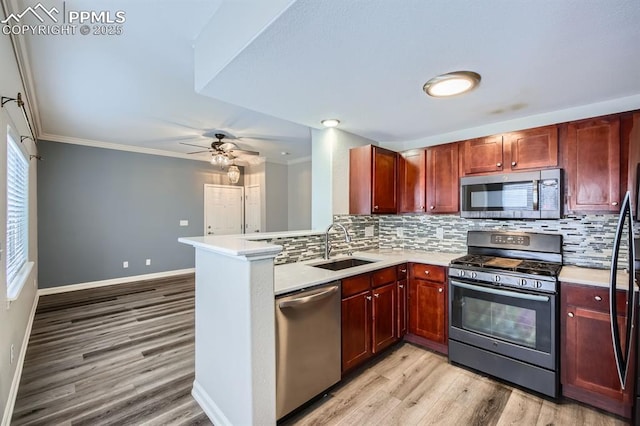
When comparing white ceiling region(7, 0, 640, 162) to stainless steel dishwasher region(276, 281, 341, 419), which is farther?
stainless steel dishwasher region(276, 281, 341, 419)

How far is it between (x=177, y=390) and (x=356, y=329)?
150cm

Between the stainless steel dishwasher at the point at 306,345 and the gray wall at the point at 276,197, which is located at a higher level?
the gray wall at the point at 276,197

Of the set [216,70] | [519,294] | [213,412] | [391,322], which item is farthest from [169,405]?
[519,294]

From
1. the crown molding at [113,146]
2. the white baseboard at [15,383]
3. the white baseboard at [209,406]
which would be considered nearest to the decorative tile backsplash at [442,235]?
the white baseboard at [209,406]

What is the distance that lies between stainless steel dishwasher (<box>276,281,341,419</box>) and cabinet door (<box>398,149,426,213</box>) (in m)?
1.60

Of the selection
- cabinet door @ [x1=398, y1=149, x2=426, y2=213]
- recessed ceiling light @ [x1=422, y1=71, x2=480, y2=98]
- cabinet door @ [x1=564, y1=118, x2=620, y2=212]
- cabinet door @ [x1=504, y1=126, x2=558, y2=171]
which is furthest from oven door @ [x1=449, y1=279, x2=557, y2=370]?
recessed ceiling light @ [x1=422, y1=71, x2=480, y2=98]

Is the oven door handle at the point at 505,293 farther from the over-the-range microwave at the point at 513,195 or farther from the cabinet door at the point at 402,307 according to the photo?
the over-the-range microwave at the point at 513,195

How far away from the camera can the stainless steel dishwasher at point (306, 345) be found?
1.77 metres

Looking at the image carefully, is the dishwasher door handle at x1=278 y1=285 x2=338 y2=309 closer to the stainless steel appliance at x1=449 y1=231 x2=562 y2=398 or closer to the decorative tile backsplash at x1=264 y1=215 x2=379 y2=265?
the decorative tile backsplash at x1=264 y1=215 x2=379 y2=265

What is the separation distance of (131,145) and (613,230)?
6.86 m

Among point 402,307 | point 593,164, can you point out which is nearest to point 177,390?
point 402,307

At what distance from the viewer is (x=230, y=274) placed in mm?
1687

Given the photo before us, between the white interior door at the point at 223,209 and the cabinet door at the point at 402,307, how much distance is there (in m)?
4.98

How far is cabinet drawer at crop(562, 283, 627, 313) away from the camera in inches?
74.3
